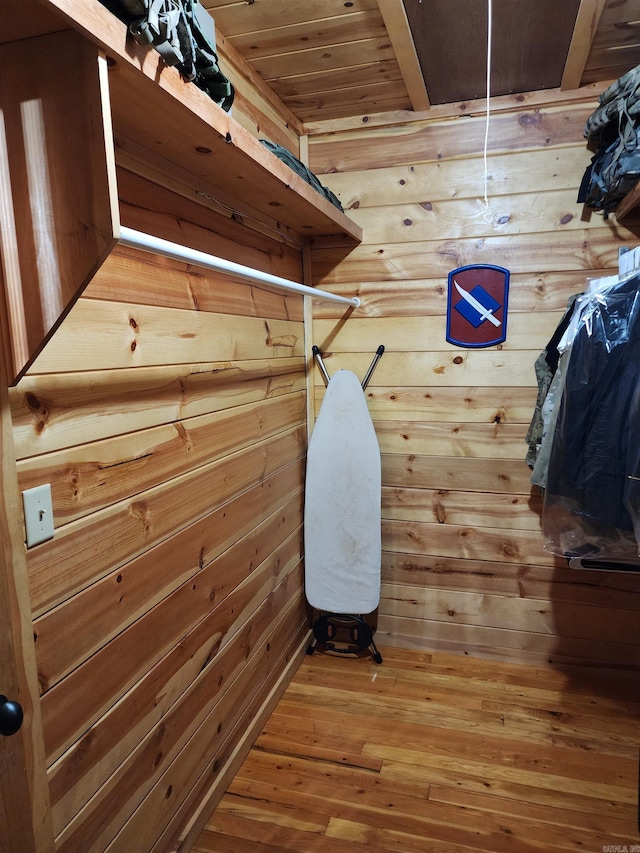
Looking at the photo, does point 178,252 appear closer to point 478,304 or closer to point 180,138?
point 180,138

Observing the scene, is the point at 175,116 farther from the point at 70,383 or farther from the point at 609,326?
the point at 609,326

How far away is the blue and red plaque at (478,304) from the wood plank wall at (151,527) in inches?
30.4

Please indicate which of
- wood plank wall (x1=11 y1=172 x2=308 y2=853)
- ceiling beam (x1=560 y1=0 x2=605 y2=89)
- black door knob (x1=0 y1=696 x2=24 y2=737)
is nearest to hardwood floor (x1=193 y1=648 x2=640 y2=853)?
wood plank wall (x1=11 y1=172 x2=308 y2=853)

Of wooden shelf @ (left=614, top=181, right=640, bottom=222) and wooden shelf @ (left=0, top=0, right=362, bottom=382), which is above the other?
wooden shelf @ (left=614, top=181, right=640, bottom=222)

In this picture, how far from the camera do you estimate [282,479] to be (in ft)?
7.30

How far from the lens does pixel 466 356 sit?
231 centimetres

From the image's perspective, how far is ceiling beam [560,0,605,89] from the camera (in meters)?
1.52

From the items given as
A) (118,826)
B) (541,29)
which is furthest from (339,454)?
(541,29)

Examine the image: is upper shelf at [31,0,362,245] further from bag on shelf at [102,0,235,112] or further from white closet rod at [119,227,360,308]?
white closet rod at [119,227,360,308]

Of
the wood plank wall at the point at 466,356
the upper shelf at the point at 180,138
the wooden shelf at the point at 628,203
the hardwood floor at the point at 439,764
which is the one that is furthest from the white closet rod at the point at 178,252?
the hardwood floor at the point at 439,764

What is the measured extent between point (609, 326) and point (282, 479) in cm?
129

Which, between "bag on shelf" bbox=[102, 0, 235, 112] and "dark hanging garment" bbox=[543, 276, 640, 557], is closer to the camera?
"bag on shelf" bbox=[102, 0, 235, 112]

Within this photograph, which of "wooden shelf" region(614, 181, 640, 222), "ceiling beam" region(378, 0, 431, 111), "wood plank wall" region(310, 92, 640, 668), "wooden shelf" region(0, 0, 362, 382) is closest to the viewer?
"wooden shelf" region(0, 0, 362, 382)

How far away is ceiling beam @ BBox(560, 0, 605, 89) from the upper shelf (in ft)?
2.93
